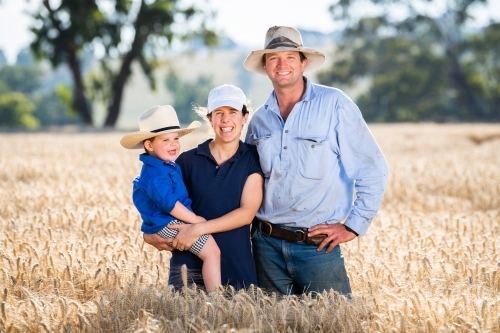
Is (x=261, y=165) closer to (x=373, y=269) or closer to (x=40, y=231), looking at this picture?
(x=373, y=269)

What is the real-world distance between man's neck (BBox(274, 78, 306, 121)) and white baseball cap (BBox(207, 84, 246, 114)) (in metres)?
0.35

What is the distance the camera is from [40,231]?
6.20 meters

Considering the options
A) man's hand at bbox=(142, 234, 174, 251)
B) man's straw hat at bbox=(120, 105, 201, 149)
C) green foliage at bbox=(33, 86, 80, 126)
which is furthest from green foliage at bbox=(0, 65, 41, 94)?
man's hand at bbox=(142, 234, 174, 251)

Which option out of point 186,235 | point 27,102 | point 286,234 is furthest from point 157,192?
point 27,102

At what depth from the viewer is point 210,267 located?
15.6 ft

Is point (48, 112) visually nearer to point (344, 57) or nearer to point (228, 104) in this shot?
point (344, 57)

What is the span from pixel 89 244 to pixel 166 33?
3406cm

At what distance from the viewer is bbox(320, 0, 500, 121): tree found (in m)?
54.7

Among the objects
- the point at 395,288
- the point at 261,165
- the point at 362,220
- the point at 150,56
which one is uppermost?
the point at 150,56

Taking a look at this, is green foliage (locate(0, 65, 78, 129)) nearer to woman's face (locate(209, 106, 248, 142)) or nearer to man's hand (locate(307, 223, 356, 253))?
woman's face (locate(209, 106, 248, 142))

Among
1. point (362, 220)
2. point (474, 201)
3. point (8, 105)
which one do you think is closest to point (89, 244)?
point (362, 220)

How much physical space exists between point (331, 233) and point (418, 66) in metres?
58.4

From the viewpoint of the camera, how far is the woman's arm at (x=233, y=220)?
15.3 ft

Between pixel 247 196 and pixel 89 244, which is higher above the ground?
pixel 247 196
